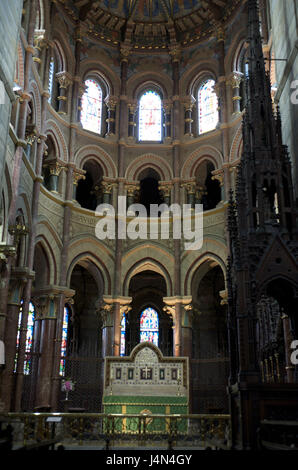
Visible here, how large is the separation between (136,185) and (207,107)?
6255mm

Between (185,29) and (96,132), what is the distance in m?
8.52

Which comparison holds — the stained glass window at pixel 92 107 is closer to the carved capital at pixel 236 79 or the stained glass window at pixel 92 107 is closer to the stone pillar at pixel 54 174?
the stone pillar at pixel 54 174

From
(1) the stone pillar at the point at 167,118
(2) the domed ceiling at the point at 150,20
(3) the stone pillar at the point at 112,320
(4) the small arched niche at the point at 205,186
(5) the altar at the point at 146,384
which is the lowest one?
(5) the altar at the point at 146,384

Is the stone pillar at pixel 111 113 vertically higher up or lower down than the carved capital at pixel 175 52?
lower down

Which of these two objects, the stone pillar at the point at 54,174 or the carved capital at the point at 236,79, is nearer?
→ the stone pillar at the point at 54,174

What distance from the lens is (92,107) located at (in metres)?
29.1

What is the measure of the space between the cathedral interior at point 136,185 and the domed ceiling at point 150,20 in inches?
3.3

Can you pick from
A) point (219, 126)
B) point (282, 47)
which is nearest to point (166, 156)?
point (219, 126)

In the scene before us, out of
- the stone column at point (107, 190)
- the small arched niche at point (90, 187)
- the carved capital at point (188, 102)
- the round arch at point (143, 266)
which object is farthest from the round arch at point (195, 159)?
the round arch at point (143, 266)

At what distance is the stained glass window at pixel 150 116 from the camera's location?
29.4 meters

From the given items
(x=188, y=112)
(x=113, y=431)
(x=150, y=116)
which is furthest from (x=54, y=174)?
(x=113, y=431)

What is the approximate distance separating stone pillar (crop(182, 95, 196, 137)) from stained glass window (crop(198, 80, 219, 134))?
0.61 metres

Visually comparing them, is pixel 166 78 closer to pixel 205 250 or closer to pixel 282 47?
pixel 205 250

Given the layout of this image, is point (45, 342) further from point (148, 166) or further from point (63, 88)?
point (63, 88)
